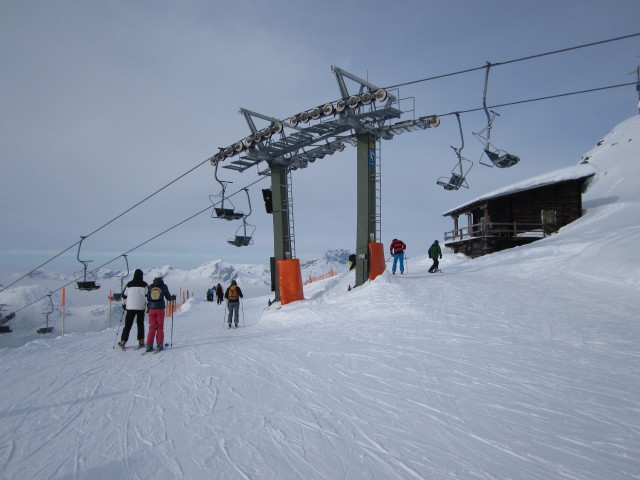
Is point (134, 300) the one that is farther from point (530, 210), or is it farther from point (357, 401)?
point (530, 210)

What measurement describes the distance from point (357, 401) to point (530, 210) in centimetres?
2634

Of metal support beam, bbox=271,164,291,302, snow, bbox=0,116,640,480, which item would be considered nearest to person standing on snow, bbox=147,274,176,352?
snow, bbox=0,116,640,480

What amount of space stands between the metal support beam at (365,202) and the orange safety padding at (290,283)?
218 cm

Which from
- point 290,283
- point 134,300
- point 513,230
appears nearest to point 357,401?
point 134,300

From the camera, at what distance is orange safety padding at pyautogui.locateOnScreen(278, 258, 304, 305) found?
42.1 ft

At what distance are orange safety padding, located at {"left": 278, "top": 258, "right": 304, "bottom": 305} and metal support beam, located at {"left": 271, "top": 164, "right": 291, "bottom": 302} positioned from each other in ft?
→ 4.07

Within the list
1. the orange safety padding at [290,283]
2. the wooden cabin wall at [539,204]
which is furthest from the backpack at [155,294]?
the wooden cabin wall at [539,204]

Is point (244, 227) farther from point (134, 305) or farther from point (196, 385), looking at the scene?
point (196, 385)

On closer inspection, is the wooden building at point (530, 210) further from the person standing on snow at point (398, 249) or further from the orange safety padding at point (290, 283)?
the orange safety padding at point (290, 283)

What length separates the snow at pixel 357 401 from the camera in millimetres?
2883

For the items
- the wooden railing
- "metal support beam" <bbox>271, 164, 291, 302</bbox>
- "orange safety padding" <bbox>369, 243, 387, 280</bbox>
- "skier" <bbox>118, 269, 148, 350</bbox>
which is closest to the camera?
"skier" <bbox>118, 269, 148, 350</bbox>

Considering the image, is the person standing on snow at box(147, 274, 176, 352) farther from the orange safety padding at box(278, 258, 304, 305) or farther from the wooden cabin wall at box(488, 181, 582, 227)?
the wooden cabin wall at box(488, 181, 582, 227)

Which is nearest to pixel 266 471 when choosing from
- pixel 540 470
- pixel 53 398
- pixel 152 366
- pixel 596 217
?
pixel 540 470

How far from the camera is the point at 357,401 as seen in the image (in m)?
4.05
